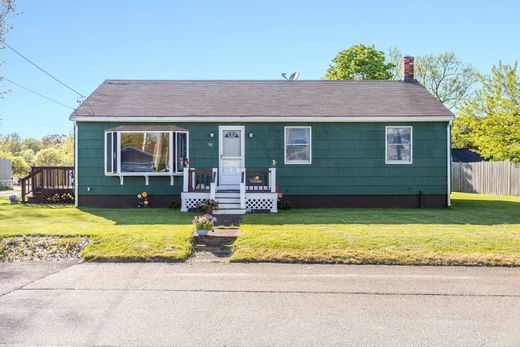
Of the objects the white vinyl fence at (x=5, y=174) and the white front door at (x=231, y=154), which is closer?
the white front door at (x=231, y=154)

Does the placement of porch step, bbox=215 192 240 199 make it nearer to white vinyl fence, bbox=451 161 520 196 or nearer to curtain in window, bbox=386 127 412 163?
curtain in window, bbox=386 127 412 163

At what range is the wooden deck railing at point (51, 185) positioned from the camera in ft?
58.6

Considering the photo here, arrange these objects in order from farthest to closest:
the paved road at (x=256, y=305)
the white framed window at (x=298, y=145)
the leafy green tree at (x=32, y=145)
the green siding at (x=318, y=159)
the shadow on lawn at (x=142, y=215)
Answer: the leafy green tree at (x=32, y=145) < the white framed window at (x=298, y=145) < the green siding at (x=318, y=159) < the shadow on lawn at (x=142, y=215) < the paved road at (x=256, y=305)

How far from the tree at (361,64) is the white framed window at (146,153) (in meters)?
21.4

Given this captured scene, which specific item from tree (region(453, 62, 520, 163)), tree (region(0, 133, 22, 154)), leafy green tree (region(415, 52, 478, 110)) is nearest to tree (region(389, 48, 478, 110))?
leafy green tree (region(415, 52, 478, 110))

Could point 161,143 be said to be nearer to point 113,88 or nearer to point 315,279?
point 113,88

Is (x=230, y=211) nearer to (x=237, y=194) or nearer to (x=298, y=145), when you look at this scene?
(x=237, y=194)

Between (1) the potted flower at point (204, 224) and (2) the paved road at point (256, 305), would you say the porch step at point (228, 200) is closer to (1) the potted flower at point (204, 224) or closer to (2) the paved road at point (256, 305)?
(1) the potted flower at point (204, 224)

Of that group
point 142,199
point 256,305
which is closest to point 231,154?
point 142,199

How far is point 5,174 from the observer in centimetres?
3659

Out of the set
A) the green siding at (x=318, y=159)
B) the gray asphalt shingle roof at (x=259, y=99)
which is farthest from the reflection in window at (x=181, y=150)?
the gray asphalt shingle roof at (x=259, y=99)

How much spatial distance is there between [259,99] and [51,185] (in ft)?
29.0

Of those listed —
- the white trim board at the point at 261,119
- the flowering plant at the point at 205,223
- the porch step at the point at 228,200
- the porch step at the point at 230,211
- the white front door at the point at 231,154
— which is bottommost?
the porch step at the point at 230,211

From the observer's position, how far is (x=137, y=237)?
10.1m
